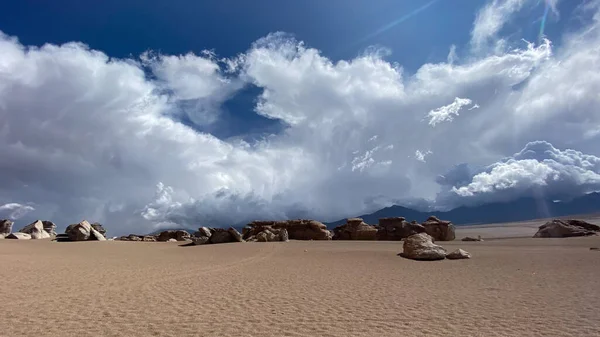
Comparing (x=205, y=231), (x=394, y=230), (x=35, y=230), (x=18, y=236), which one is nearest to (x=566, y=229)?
(x=394, y=230)

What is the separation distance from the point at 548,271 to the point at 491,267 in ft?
9.33

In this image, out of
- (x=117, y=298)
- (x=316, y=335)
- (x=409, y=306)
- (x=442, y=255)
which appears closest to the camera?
(x=316, y=335)

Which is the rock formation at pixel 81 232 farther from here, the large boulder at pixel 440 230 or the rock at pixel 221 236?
the large boulder at pixel 440 230

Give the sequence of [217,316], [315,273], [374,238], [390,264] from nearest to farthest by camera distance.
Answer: [217,316] → [315,273] → [390,264] → [374,238]

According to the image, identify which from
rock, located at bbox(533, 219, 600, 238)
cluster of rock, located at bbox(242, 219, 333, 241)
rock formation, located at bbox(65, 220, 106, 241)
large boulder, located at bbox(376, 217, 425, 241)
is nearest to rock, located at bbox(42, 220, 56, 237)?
rock formation, located at bbox(65, 220, 106, 241)

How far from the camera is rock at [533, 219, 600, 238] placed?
40.6 m

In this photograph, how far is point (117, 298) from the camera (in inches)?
484

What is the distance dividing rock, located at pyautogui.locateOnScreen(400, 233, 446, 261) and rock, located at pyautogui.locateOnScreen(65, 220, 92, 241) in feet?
125

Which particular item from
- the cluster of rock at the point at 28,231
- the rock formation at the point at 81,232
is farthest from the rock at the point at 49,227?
the rock formation at the point at 81,232

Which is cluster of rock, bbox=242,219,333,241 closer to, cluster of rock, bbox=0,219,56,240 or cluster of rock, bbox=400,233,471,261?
cluster of rock, bbox=400,233,471,261

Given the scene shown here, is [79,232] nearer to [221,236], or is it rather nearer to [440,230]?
[221,236]

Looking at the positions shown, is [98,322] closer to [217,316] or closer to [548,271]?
[217,316]

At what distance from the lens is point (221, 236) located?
136 ft

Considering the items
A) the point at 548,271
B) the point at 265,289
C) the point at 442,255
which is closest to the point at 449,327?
the point at 265,289
